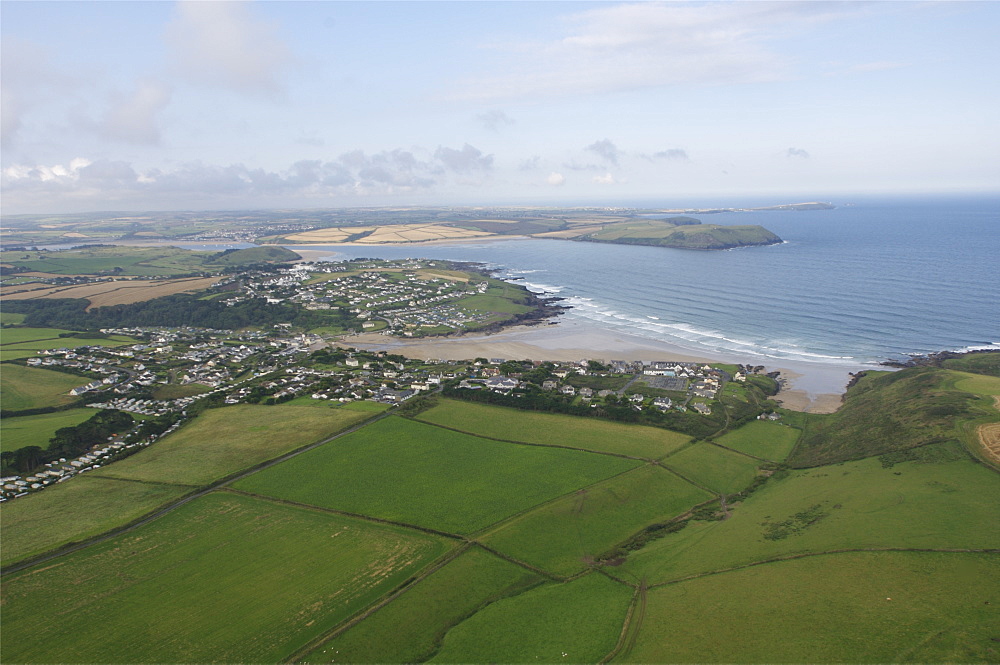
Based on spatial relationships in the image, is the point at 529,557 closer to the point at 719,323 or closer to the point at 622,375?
the point at 622,375

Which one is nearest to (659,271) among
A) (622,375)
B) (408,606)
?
(622,375)

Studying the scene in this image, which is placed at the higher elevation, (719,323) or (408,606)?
(719,323)

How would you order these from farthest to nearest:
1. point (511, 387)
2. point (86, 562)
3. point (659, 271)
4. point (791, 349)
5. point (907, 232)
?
point (907, 232) → point (659, 271) → point (791, 349) → point (511, 387) → point (86, 562)

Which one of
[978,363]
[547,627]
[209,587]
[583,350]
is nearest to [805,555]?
[547,627]

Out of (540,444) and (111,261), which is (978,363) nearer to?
(540,444)

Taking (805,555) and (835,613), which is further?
(805,555)

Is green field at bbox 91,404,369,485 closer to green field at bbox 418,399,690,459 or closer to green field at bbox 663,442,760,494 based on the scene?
green field at bbox 418,399,690,459

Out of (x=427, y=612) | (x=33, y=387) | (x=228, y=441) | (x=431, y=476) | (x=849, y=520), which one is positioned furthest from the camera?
(x=33, y=387)
